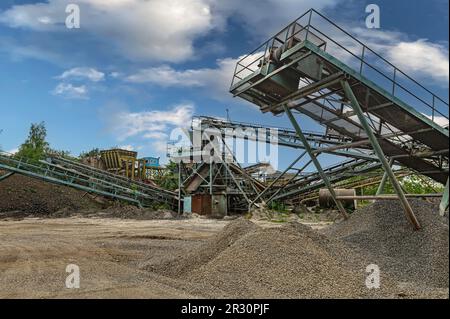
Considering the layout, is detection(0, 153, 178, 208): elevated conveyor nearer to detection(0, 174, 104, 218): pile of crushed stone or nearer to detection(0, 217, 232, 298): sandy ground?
detection(0, 174, 104, 218): pile of crushed stone

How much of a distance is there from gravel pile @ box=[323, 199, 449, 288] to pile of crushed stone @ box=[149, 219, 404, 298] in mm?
452

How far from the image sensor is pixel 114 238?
12.3 meters

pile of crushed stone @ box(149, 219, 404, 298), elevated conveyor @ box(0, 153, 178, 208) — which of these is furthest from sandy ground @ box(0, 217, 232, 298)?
elevated conveyor @ box(0, 153, 178, 208)

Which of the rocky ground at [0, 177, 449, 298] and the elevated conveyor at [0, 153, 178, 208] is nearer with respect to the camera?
the rocky ground at [0, 177, 449, 298]

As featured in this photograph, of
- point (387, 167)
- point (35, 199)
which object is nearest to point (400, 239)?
point (387, 167)

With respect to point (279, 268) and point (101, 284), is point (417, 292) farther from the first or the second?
point (101, 284)

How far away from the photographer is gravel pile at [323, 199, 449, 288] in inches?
201

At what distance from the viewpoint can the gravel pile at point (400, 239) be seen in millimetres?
5113

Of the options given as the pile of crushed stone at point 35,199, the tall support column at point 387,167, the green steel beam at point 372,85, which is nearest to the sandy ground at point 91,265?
the tall support column at point 387,167

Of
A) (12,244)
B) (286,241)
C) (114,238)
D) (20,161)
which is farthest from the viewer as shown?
(20,161)

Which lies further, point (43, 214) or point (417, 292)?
point (43, 214)
